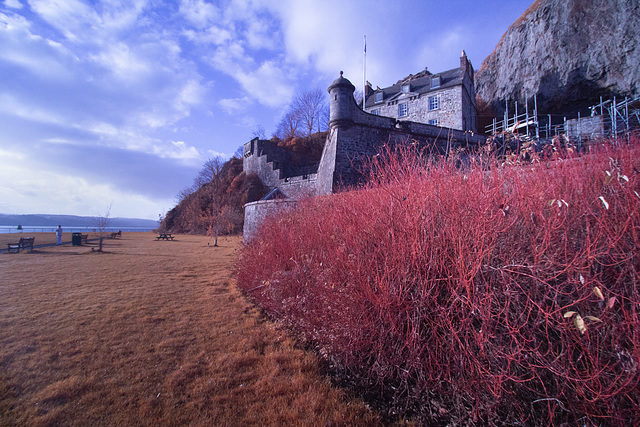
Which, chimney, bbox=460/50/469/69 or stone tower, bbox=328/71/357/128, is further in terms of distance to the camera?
chimney, bbox=460/50/469/69

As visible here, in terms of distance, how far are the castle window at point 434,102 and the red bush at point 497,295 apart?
23605 millimetres

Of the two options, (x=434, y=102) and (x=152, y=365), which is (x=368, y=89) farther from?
(x=152, y=365)

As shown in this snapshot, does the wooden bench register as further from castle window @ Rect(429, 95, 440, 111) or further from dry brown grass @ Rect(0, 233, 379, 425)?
castle window @ Rect(429, 95, 440, 111)

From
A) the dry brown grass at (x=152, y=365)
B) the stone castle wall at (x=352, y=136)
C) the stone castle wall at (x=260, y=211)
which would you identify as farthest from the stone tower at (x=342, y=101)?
the dry brown grass at (x=152, y=365)

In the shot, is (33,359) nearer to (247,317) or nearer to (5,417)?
(5,417)

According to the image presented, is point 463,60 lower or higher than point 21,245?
higher

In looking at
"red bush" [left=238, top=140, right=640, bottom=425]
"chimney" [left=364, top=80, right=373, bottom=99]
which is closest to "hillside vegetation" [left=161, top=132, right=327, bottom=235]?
"chimney" [left=364, top=80, right=373, bottom=99]

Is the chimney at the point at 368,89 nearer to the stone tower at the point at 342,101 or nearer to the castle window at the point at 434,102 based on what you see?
the castle window at the point at 434,102

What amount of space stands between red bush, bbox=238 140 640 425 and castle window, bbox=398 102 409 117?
2480 centimetres

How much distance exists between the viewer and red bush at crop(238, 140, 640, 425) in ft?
7.11

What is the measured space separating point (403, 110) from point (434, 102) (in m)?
2.95

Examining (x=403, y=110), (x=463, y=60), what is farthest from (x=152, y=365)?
(x=463, y=60)

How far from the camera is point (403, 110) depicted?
26.4 m

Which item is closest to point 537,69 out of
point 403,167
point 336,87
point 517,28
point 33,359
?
point 517,28
